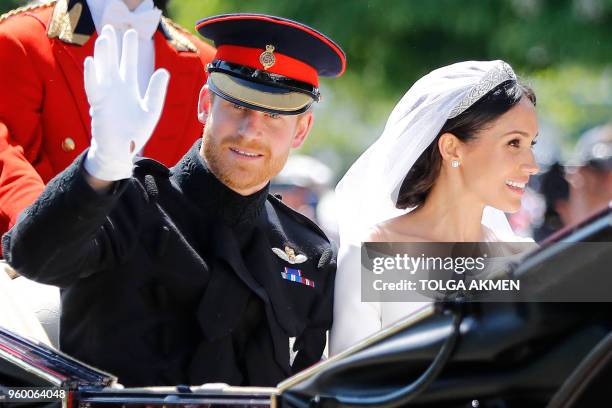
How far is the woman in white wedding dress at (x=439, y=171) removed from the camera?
298cm

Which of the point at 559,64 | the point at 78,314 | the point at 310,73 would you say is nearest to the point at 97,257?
the point at 78,314

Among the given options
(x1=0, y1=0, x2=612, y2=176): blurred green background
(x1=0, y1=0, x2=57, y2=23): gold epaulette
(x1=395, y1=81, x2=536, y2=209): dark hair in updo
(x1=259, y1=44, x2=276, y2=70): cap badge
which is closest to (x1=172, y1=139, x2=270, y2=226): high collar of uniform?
(x1=259, y1=44, x2=276, y2=70): cap badge

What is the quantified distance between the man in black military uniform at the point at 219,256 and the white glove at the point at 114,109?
0.69ft

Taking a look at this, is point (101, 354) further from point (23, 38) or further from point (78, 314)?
point (23, 38)

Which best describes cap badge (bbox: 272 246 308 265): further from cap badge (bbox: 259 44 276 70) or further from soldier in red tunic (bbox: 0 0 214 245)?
soldier in red tunic (bbox: 0 0 214 245)

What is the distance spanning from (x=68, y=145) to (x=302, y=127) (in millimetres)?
712

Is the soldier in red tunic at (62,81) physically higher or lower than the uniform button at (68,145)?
higher

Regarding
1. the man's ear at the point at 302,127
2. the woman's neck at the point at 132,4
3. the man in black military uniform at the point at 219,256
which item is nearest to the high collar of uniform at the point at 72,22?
the woman's neck at the point at 132,4

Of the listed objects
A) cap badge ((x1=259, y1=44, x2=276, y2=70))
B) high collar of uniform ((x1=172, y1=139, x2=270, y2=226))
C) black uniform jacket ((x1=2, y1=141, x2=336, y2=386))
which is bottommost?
black uniform jacket ((x1=2, y1=141, x2=336, y2=386))

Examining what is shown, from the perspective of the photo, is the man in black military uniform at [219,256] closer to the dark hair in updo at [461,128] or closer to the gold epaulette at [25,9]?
the dark hair in updo at [461,128]

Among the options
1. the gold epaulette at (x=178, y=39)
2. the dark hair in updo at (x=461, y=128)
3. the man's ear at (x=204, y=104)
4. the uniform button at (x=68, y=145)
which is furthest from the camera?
the gold epaulette at (x=178, y=39)

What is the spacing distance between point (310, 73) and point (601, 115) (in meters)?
15.3

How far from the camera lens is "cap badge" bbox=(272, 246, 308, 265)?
2936 mm

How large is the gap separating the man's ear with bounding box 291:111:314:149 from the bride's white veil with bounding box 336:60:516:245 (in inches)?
11.1
